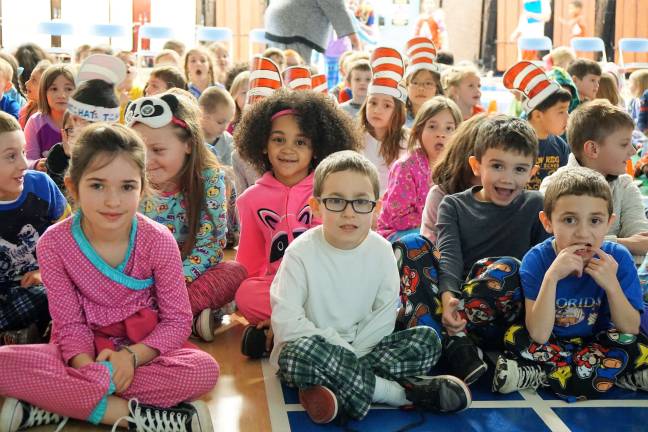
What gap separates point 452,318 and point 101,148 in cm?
96

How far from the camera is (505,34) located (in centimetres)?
1160

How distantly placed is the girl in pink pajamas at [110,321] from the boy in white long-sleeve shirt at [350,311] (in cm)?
22

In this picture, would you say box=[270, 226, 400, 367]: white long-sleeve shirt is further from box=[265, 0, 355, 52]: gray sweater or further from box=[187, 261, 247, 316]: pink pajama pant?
box=[265, 0, 355, 52]: gray sweater

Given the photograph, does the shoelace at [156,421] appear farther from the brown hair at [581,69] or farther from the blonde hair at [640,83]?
the blonde hair at [640,83]

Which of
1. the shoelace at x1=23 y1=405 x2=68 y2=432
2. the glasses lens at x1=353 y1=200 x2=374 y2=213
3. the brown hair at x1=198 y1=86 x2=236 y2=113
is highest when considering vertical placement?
the brown hair at x1=198 y1=86 x2=236 y2=113

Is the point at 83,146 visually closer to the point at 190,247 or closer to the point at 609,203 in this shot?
the point at 190,247

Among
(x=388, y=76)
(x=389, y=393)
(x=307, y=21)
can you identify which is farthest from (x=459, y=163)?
(x=307, y=21)

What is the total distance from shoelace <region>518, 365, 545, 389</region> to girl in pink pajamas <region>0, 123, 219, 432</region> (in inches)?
29.1

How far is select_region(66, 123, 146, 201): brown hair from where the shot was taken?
6.07 ft

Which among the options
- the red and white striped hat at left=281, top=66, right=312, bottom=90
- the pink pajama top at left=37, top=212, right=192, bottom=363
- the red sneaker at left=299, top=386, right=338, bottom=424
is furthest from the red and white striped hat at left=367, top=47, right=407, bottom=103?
the red sneaker at left=299, top=386, right=338, bottom=424

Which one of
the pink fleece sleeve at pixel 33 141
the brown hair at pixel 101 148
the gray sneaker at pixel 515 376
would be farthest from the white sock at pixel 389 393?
the pink fleece sleeve at pixel 33 141

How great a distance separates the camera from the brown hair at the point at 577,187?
6.65ft

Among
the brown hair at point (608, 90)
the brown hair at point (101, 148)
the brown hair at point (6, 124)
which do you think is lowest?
the brown hair at point (101, 148)

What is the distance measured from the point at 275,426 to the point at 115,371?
0.36 meters
